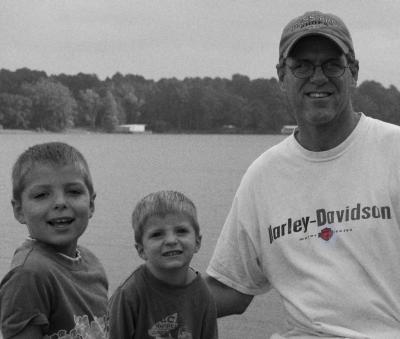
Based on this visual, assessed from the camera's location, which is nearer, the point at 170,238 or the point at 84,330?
the point at 84,330

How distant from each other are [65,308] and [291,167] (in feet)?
4.56

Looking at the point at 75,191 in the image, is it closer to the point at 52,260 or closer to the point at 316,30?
the point at 52,260

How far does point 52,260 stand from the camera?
2900mm

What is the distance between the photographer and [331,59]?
3537 millimetres

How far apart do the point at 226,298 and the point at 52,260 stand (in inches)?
48.3

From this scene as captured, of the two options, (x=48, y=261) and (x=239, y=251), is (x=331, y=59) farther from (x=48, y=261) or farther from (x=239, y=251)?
(x=48, y=261)

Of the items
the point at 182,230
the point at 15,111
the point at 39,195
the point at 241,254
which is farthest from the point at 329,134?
the point at 15,111

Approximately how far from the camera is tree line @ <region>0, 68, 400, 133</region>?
102 m

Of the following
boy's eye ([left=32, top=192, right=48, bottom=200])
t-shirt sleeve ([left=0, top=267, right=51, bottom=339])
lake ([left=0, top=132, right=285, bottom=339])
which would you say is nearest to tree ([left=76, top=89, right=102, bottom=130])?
lake ([left=0, top=132, right=285, bottom=339])

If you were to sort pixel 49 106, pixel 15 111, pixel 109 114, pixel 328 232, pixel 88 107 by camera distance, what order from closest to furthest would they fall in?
pixel 328 232
pixel 15 111
pixel 49 106
pixel 88 107
pixel 109 114

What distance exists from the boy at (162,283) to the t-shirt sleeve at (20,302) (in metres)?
0.43

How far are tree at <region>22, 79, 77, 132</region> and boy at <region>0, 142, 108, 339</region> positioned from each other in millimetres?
101568

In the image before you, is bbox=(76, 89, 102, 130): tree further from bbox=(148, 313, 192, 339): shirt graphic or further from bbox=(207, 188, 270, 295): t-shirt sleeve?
bbox=(148, 313, 192, 339): shirt graphic

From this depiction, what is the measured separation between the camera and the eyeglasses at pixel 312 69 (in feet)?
11.6
